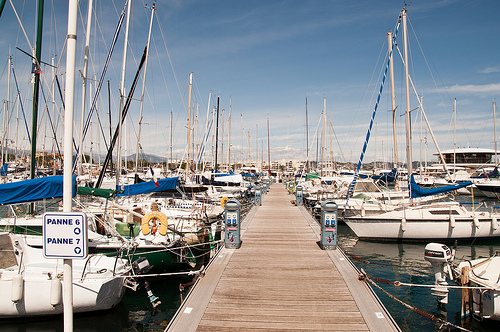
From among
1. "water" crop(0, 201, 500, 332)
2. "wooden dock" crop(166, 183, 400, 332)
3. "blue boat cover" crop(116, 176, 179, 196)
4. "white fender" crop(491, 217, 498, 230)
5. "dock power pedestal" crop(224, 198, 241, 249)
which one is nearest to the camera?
"wooden dock" crop(166, 183, 400, 332)

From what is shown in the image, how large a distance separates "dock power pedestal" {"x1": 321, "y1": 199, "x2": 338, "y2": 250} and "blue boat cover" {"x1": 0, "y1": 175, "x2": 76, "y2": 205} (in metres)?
7.81

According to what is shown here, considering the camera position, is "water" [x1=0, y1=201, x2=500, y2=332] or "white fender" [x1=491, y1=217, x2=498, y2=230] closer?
"water" [x1=0, y1=201, x2=500, y2=332]

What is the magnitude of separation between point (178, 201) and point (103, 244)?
9963 mm

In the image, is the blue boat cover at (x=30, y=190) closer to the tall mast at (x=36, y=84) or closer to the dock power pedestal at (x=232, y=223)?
the tall mast at (x=36, y=84)

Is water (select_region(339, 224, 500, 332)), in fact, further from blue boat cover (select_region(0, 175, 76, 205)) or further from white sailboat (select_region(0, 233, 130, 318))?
blue boat cover (select_region(0, 175, 76, 205))

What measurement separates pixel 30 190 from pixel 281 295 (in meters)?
7.94

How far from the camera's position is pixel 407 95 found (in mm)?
21656

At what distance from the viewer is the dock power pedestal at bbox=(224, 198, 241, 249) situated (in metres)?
11.0

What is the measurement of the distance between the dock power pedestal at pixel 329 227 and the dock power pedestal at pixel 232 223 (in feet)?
9.33

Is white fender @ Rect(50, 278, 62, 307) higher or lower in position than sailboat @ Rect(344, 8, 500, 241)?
higher

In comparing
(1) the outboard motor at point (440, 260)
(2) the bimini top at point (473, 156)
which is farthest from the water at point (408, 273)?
(2) the bimini top at point (473, 156)

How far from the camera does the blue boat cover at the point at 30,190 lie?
30.8 feet

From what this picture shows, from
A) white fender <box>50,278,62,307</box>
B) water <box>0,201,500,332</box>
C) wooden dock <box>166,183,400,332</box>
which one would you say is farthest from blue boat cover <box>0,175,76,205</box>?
wooden dock <box>166,183,400,332</box>

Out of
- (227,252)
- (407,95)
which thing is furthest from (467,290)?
(407,95)
